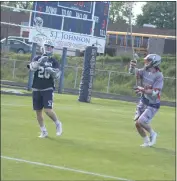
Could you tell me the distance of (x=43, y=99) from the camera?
12.9 m

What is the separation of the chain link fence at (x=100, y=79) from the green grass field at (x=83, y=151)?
24.4 metres

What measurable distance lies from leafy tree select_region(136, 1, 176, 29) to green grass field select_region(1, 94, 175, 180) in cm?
7192

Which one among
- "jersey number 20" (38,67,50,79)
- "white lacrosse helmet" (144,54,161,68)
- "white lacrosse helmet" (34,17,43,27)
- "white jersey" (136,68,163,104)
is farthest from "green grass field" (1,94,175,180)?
"white lacrosse helmet" (34,17,43,27)

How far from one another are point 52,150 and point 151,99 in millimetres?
2460

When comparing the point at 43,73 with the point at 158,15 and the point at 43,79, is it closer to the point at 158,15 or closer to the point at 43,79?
the point at 43,79

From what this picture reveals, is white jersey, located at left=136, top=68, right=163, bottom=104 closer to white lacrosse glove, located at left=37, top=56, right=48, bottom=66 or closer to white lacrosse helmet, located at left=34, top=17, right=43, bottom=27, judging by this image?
white lacrosse glove, located at left=37, top=56, right=48, bottom=66

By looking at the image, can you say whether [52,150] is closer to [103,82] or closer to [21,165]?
[21,165]

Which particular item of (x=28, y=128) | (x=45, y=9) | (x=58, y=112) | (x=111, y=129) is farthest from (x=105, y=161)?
(x=45, y=9)

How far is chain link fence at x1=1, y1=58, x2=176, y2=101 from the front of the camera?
42.2 meters

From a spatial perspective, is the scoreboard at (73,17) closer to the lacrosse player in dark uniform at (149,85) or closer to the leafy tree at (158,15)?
the lacrosse player in dark uniform at (149,85)

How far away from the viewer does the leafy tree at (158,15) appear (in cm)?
8856

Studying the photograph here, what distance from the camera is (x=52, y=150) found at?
1128cm

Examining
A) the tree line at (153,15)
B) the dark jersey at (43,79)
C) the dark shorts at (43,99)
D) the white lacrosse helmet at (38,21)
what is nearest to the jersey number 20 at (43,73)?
the dark jersey at (43,79)

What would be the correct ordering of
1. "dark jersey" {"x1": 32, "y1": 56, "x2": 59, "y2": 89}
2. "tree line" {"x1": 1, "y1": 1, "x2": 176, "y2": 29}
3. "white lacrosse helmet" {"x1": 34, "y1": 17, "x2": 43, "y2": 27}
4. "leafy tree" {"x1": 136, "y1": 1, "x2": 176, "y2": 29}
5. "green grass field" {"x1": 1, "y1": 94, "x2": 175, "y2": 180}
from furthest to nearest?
"leafy tree" {"x1": 136, "y1": 1, "x2": 176, "y2": 29} → "tree line" {"x1": 1, "y1": 1, "x2": 176, "y2": 29} → "white lacrosse helmet" {"x1": 34, "y1": 17, "x2": 43, "y2": 27} → "dark jersey" {"x1": 32, "y1": 56, "x2": 59, "y2": 89} → "green grass field" {"x1": 1, "y1": 94, "x2": 175, "y2": 180}
